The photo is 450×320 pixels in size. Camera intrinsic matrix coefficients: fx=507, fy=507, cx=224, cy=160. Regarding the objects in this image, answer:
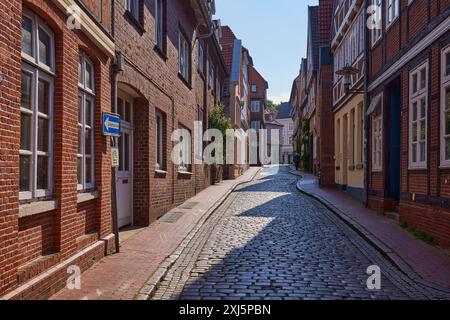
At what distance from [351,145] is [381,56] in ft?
20.3

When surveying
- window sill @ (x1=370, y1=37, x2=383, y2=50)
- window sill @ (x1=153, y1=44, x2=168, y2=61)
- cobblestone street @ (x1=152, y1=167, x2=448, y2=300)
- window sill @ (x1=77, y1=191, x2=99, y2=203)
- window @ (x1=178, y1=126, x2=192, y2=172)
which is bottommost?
cobblestone street @ (x1=152, y1=167, x2=448, y2=300)

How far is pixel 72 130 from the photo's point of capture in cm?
639

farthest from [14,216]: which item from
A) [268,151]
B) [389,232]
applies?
[268,151]

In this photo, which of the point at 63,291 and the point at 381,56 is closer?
the point at 63,291

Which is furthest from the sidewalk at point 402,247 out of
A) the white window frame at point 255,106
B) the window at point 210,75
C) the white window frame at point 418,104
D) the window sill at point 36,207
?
the white window frame at point 255,106

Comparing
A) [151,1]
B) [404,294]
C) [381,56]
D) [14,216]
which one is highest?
[151,1]

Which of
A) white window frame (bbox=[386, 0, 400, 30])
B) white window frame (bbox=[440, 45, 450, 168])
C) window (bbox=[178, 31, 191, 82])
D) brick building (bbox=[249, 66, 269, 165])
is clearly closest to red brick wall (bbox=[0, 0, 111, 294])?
white window frame (bbox=[440, 45, 450, 168])

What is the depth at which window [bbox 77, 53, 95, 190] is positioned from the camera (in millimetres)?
7078

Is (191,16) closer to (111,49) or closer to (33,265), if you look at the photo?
(111,49)

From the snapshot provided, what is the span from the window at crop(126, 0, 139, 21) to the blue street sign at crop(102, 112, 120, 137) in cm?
282

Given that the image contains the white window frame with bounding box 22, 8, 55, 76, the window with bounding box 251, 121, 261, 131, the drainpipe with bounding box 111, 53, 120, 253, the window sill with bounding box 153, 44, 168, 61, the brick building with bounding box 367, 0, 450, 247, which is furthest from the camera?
the window with bounding box 251, 121, 261, 131

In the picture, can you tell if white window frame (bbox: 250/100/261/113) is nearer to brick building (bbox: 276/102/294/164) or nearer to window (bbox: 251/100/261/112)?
window (bbox: 251/100/261/112)

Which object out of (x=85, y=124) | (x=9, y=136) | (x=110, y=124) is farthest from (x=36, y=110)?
(x=110, y=124)

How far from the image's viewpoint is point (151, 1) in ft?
37.8
